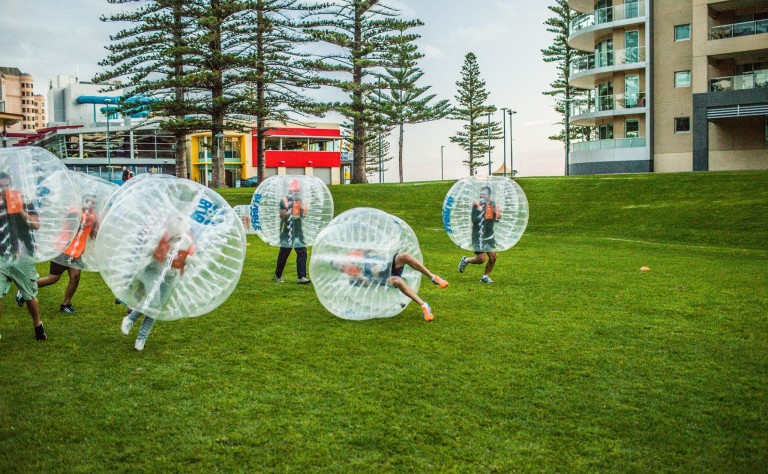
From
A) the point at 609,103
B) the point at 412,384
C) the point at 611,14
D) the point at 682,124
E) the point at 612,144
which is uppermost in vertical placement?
the point at 611,14

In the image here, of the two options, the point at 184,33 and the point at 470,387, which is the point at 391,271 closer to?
the point at 470,387

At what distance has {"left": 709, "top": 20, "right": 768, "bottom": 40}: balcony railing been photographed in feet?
96.6

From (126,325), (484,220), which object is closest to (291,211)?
(484,220)

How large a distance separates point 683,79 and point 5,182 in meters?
35.0

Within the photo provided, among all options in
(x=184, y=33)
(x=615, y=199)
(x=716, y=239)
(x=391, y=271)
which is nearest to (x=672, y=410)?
(x=391, y=271)

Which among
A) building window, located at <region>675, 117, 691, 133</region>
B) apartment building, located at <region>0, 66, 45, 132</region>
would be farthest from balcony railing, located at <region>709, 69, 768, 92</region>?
apartment building, located at <region>0, 66, 45, 132</region>

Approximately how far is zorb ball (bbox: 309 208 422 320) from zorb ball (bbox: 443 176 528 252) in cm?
278

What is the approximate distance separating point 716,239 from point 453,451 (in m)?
16.2

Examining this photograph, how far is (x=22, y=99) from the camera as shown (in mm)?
142875

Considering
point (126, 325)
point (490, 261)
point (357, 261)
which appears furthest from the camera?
point (490, 261)

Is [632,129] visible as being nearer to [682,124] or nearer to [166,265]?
[682,124]

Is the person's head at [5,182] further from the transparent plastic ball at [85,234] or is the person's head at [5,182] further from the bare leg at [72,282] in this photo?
the bare leg at [72,282]

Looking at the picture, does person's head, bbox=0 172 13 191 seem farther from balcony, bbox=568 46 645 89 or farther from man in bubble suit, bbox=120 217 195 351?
balcony, bbox=568 46 645 89

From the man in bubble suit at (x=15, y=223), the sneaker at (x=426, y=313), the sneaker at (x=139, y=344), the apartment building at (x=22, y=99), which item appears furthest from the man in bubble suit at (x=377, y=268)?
the apartment building at (x=22, y=99)
